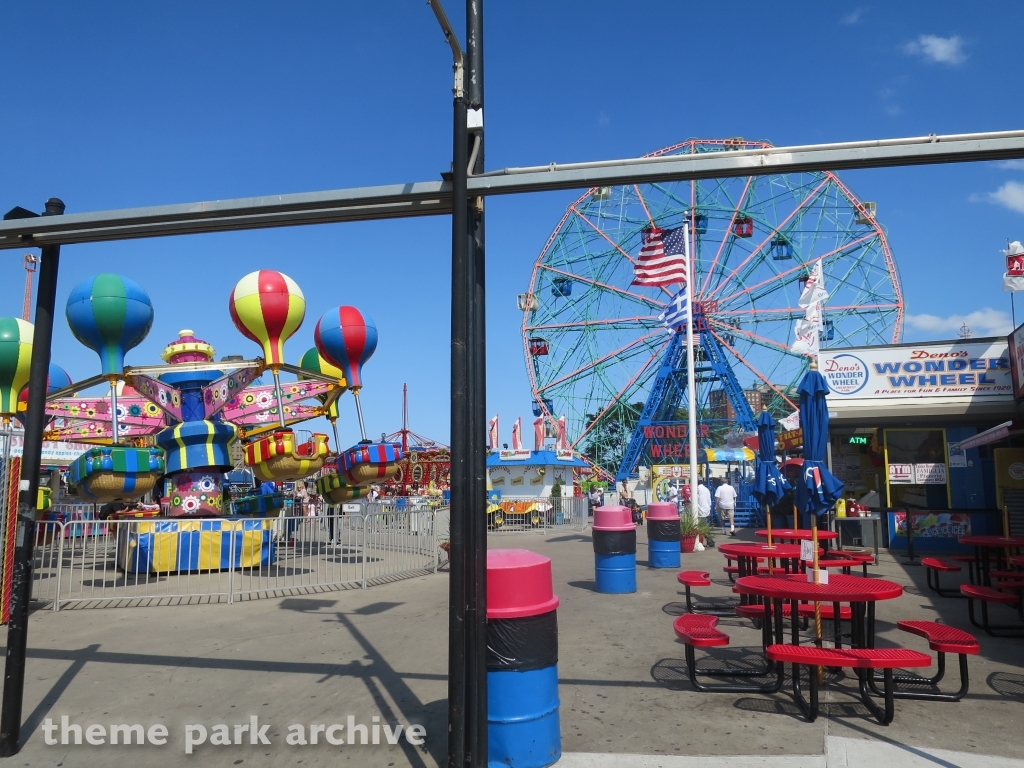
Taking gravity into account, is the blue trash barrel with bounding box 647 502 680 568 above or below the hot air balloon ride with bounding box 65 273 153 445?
below

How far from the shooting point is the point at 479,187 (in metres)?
3.82

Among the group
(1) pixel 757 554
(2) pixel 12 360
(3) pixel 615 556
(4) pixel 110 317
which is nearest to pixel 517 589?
(1) pixel 757 554

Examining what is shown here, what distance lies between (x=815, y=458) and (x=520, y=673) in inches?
154

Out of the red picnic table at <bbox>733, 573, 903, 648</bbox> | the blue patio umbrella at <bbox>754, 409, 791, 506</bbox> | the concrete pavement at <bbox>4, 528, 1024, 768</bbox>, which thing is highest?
the blue patio umbrella at <bbox>754, 409, 791, 506</bbox>

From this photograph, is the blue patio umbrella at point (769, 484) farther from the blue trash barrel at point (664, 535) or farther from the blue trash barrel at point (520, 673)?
the blue trash barrel at point (520, 673)

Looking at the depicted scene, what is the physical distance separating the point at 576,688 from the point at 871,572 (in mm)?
7777

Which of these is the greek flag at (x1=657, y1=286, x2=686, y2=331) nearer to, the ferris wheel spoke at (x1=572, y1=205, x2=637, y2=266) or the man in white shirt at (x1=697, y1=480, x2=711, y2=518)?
the man in white shirt at (x1=697, y1=480, x2=711, y2=518)

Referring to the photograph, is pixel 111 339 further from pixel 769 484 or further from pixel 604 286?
pixel 604 286

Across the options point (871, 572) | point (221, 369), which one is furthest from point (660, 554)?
point (221, 369)

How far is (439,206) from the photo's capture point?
3961mm

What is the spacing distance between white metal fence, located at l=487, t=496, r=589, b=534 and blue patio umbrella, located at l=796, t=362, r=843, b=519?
52.8 feet

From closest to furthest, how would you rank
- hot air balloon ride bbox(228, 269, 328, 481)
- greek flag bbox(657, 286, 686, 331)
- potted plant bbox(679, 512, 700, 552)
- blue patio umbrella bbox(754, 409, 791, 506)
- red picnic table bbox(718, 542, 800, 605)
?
1. red picnic table bbox(718, 542, 800, 605)
2. blue patio umbrella bbox(754, 409, 791, 506)
3. hot air balloon ride bbox(228, 269, 328, 481)
4. potted plant bbox(679, 512, 700, 552)
5. greek flag bbox(657, 286, 686, 331)

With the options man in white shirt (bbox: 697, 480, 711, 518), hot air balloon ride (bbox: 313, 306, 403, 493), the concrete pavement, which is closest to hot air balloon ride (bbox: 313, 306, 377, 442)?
hot air balloon ride (bbox: 313, 306, 403, 493)

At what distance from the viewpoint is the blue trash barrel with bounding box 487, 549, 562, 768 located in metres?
3.71
